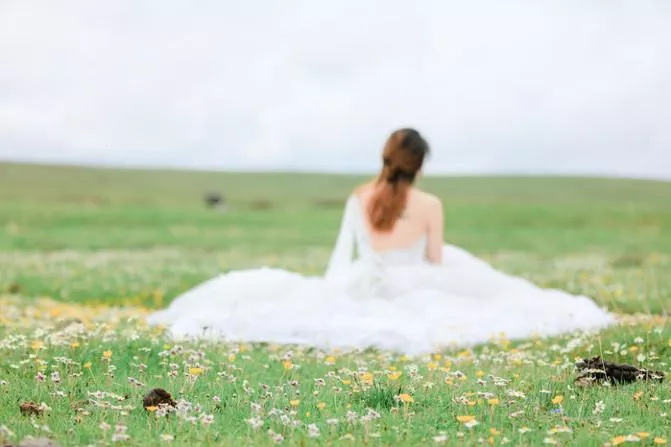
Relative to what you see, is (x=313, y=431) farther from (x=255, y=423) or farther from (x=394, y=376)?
(x=394, y=376)

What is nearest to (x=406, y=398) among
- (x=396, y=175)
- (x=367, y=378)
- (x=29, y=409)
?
(x=367, y=378)

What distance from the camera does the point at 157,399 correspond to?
6316 mm

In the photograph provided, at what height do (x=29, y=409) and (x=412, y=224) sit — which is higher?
(x=412, y=224)

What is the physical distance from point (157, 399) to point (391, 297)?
685 cm

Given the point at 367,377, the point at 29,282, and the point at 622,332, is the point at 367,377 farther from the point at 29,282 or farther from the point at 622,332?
the point at 29,282

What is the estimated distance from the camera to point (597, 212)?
200ft

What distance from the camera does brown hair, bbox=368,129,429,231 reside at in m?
12.1

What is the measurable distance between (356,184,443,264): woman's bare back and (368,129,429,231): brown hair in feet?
0.36

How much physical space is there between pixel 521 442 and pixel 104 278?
53.1ft

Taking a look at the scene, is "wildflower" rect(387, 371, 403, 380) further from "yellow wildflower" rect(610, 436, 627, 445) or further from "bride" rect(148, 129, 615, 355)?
"bride" rect(148, 129, 615, 355)

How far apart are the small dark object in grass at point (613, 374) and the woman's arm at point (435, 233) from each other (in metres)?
5.29

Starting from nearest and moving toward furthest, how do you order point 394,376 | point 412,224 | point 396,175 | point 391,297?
point 394,376, point 396,175, point 391,297, point 412,224

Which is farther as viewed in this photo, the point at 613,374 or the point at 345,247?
the point at 345,247

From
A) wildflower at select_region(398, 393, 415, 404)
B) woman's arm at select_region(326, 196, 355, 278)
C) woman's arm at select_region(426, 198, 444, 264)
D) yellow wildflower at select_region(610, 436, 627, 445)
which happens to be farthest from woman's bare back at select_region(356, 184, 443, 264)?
yellow wildflower at select_region(610, 436, 627, 445)
